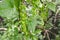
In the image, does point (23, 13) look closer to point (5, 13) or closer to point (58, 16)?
point (5, 13)

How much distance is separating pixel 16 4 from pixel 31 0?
0.23ft

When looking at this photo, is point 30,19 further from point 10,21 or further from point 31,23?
point 10,21

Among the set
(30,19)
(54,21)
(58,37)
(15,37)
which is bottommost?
(58,37)

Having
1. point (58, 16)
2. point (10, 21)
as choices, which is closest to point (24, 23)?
point (10, 21)

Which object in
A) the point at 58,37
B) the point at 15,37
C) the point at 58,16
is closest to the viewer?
the point at 15,37

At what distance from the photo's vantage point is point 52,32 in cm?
200

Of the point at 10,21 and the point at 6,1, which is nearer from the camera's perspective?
the point at 6,1

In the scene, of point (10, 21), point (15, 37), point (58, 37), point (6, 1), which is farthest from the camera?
point (58, 37)

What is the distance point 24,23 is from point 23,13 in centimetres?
5

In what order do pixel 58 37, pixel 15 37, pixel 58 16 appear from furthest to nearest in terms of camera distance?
pixel 58 37 < pixel 58 16 < pixel 15 37

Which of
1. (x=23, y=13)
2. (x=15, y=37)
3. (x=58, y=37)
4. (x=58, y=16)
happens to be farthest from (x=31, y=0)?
(x=58, y=37)

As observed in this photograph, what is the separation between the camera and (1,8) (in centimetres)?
88

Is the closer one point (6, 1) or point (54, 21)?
point (6, 1)

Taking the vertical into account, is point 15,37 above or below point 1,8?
below
